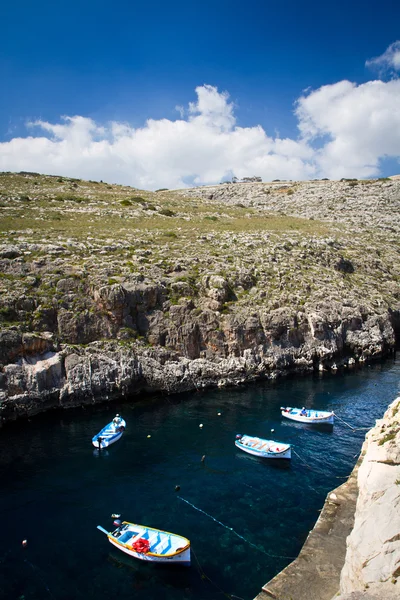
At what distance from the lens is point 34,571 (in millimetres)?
19219

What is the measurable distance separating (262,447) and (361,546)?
16.8 meters

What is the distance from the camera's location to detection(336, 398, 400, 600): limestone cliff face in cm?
1199

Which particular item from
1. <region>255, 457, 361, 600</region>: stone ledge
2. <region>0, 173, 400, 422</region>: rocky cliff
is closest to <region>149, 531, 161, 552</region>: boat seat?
<region>255, 457, 361, 600</region>: stone ledge

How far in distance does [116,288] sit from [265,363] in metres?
21.1

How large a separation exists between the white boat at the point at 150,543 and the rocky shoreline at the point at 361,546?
15.9 ft

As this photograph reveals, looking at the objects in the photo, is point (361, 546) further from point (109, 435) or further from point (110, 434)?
point (110, 434)

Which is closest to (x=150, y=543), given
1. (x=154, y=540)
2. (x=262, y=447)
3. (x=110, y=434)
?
(x=154, y=540)

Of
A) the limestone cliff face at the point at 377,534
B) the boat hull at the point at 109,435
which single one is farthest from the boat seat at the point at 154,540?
the boat hull at the point at 109,435

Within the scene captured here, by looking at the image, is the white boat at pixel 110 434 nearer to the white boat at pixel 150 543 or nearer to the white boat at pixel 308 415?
the white boat at pixel 150 543

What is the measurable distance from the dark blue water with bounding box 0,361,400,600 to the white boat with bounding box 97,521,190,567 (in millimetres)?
652

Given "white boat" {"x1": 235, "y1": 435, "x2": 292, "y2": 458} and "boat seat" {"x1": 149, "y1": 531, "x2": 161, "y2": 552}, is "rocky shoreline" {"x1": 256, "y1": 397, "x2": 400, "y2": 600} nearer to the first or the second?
"boat seat" {"x1": 149, "y1": 531, "x2": 161, "y2": 552}

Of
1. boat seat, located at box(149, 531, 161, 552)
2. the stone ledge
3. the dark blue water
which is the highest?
the stone ledge

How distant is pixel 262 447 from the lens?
3039 centimetres

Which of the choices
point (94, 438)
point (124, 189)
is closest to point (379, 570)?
point (94, 438)
